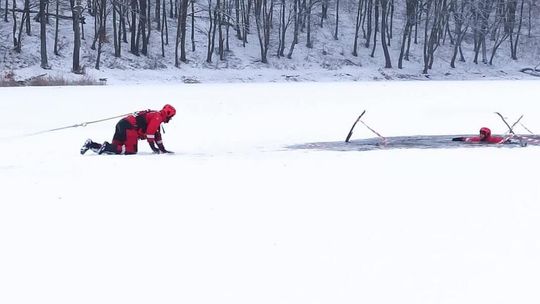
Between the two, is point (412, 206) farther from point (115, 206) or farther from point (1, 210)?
point (1, 210)

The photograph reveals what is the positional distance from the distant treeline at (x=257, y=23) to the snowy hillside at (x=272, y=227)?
3279 centimetres

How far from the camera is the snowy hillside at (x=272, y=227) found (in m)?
5.81

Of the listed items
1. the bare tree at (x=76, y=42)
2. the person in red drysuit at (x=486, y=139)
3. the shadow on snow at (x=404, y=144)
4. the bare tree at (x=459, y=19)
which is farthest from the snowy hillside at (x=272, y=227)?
the bare tree at (x=459, y=19)

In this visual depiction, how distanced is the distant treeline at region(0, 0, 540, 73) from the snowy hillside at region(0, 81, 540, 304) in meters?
32.8

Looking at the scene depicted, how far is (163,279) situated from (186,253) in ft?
2.21

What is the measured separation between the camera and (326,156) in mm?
13812

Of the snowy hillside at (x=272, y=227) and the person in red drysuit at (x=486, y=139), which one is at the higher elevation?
the snowy hillside at (x=272, y=227)

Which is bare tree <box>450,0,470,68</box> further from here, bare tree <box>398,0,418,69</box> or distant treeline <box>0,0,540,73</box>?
bare tree <box>398,0,418,69</box>

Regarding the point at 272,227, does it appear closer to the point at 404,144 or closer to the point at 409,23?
the point at 404,144

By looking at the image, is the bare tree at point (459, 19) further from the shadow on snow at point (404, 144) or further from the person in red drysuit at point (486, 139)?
the person in red drysuit at point (486, 139)

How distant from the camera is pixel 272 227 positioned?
7.53 meters

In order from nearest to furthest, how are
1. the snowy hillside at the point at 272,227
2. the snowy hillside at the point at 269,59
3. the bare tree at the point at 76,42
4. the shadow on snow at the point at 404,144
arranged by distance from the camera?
the snowy hillside at the point at 272,227 → the shadow on snow at the point at 404,144 → the bare tree at the point at 76,42 → the snowy hillside at the point at 269,59

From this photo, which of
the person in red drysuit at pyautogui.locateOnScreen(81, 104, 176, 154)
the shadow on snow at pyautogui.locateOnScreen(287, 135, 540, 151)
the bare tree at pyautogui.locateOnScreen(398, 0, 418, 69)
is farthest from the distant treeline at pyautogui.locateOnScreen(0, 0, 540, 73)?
the person in red drysuit at pyautogui.locateOnScreen(81, 104, 176, 154)

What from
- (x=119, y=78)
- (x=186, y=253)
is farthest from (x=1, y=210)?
(x=119, y=78)
